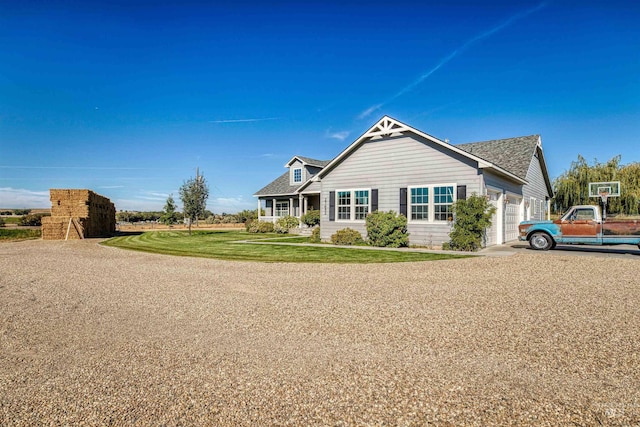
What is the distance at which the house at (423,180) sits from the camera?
15133 mm

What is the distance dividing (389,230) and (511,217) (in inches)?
289

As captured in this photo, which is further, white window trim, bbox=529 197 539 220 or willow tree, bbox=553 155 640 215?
willow tree, bbox=553 155 640 215

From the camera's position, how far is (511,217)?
726 inches

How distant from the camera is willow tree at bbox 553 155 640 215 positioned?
2906 centimetres

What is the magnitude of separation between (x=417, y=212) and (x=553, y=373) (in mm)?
12781

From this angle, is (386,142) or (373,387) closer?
(373,387)

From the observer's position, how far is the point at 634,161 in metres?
31.0

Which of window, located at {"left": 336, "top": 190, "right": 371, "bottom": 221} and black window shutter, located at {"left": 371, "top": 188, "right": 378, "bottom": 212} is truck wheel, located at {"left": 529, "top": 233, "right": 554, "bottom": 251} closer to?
black window shutter, located at {"left": 371, "top": 188, "right": 378, "bottom": 212}

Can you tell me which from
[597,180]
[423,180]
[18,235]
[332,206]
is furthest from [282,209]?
[597,180]

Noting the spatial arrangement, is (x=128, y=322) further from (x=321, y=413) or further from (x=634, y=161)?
(x=634, y=161)

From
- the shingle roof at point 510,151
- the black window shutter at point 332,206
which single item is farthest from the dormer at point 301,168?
the shingle roof at point 510,151

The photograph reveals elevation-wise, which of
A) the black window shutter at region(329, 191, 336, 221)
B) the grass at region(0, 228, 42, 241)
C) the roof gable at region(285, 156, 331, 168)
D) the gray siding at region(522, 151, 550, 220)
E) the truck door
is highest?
the roof gable at region(285, 156, 331, 168)

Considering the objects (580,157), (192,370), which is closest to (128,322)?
(192,370)

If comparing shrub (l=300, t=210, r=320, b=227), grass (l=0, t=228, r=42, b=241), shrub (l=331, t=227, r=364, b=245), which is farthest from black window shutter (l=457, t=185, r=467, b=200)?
grass (l=0, t=228, r=42, b=241)
